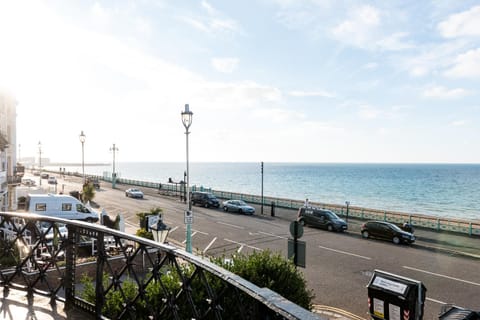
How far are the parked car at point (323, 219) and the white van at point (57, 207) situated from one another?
16185 mm

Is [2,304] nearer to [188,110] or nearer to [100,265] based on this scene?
[100,265]

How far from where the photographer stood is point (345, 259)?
61.6 feet

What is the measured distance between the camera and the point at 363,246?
73.3ft

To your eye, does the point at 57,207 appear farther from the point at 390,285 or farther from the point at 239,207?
the point at 390,285

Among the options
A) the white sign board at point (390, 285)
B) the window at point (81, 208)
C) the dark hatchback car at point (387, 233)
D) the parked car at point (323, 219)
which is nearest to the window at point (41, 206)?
the window at point (81, 208)

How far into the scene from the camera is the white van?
25906mm

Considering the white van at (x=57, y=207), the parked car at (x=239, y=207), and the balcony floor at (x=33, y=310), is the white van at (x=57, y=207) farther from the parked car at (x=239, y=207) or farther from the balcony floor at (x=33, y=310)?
the balcony floor at (x=33, y=310)

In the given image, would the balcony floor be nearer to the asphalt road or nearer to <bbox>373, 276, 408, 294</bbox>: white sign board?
<bbox>373, 276, 408, 294</bbox>: white sign board

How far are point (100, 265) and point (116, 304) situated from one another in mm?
2181

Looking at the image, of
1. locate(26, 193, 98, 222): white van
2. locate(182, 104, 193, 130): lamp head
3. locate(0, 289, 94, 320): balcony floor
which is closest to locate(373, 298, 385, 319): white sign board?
locate(0, 289, 94, 320): balcony floor

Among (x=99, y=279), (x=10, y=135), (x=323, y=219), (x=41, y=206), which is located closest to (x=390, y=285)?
(x=99, y=279)

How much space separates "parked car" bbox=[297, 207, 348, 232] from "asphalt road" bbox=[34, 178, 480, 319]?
665 millimetres

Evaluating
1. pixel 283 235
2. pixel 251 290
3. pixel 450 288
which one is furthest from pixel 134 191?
pixel 251 290

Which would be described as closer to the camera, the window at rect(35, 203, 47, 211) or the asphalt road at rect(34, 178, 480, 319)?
the asphalt road at rect(34, 178, 480, 319)
